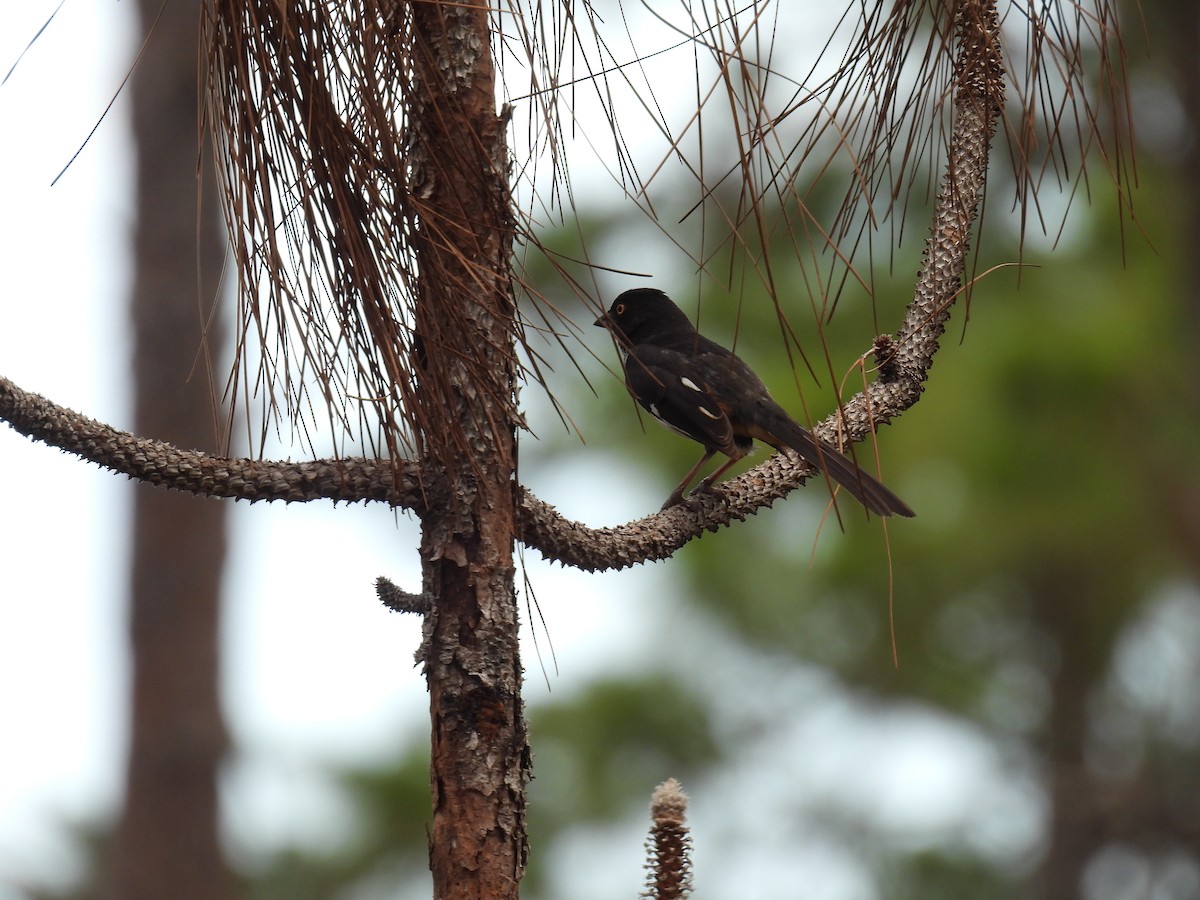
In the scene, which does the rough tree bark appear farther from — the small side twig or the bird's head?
the bird's head

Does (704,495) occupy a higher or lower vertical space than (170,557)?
lower

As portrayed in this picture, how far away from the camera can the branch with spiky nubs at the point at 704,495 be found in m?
1.68

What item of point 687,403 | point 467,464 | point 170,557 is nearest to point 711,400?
point 687,403

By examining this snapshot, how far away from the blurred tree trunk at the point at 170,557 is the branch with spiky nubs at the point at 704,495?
13.7 ft

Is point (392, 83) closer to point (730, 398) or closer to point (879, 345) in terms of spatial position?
point (879, 345)

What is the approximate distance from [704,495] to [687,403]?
43.9 inches

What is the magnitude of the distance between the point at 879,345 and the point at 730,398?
151 cm

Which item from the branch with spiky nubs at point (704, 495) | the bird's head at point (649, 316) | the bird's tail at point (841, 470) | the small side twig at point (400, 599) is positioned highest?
the bird's head at point (649, 316)

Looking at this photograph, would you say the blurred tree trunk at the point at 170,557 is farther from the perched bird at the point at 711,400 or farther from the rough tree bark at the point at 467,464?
the rough tree bark at the point at 467,464

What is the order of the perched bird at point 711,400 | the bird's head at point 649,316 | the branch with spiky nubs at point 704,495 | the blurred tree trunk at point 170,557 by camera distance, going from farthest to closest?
the blurred tree trunk at point 170,557 → the bird's head at point 649,316 → the perched bird at point 711,400 → the branch with spiky nubs at point 704,495

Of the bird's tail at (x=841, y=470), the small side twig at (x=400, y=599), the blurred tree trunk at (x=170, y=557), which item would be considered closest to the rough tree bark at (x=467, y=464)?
the small side twig at (x=400, y=599)

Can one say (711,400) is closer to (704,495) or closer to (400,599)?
(704,495)

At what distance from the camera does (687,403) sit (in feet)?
12.2

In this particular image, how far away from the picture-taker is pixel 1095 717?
9.16 metres
